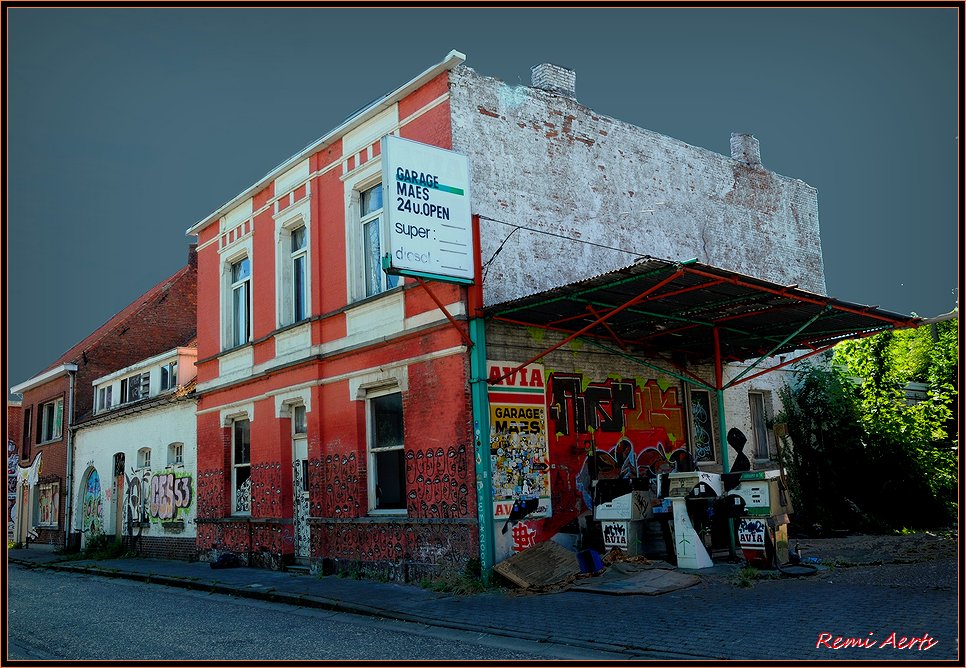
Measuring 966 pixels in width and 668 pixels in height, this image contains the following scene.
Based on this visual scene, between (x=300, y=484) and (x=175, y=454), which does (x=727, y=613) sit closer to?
(x=300, y=484)

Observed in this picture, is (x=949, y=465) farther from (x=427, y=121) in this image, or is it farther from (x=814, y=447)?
(x=427, y=121)

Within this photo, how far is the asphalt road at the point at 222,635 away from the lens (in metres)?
8.15

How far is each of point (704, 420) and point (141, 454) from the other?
50.3ft

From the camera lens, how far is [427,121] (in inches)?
536

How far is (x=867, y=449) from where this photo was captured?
18641 mm

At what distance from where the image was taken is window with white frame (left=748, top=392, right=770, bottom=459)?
18625mm

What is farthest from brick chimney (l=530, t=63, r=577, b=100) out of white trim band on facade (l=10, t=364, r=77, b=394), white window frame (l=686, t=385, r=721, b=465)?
white trim band on facade (l=10, t=364, r=77, b=394)

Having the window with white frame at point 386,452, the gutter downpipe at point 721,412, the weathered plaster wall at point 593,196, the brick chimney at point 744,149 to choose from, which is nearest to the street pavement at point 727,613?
the gutter downpipe at point 721,412

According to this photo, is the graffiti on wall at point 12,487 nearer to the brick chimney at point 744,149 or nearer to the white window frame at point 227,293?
the white window frame at point 227,293

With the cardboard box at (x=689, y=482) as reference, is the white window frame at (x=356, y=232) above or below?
above

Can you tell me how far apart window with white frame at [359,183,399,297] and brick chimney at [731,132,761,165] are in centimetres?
930

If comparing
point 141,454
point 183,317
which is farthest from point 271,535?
point 183,317

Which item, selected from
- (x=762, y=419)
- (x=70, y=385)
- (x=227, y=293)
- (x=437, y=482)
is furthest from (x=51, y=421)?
(x=762, y=419)

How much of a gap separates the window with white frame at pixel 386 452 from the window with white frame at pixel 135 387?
11977 mm
